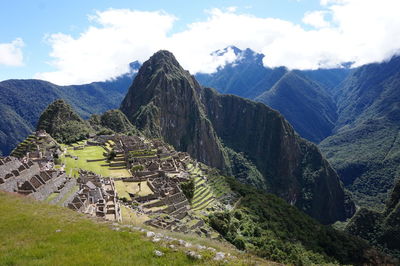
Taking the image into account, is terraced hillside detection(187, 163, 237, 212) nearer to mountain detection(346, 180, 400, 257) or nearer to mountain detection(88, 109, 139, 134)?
mountain detection(346, 180, 400, 257)

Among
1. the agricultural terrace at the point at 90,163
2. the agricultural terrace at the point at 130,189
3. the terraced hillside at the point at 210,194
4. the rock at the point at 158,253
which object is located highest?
the rock at the point at 158,253

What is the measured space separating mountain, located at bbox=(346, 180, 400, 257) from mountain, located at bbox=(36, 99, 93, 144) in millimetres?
95578

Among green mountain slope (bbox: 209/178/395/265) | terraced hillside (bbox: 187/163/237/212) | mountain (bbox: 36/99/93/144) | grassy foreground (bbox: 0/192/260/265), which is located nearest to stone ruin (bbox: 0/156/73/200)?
grassy foreground (bbox: 0/192/260/265)

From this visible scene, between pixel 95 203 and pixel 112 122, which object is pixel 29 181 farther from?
pixel 112 122

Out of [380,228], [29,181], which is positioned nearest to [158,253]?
[29,181]

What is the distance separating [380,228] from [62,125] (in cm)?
10995

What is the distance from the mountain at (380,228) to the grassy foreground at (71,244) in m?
97.3

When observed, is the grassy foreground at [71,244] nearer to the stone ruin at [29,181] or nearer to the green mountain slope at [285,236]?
the stone ruin at [29,181]

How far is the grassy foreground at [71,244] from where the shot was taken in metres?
11.2

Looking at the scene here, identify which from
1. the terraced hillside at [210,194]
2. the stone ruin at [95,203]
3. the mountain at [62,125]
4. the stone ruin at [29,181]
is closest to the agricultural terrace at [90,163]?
the terraced hillside at [210,194]

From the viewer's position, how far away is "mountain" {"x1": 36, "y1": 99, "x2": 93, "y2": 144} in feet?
310

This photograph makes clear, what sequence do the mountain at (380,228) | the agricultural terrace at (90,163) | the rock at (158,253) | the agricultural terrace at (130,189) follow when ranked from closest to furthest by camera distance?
1. the rock at (158,253)
2. the agricultural terrace at (130,189)
3. the agricultural terrace at (90,163)
4. the mountain at (380,228)

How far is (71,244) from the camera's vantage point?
12.9 metres

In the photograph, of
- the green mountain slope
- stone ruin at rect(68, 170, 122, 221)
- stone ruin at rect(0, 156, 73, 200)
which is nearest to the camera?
stone ruin at rect(68, 170, 122, 221)
